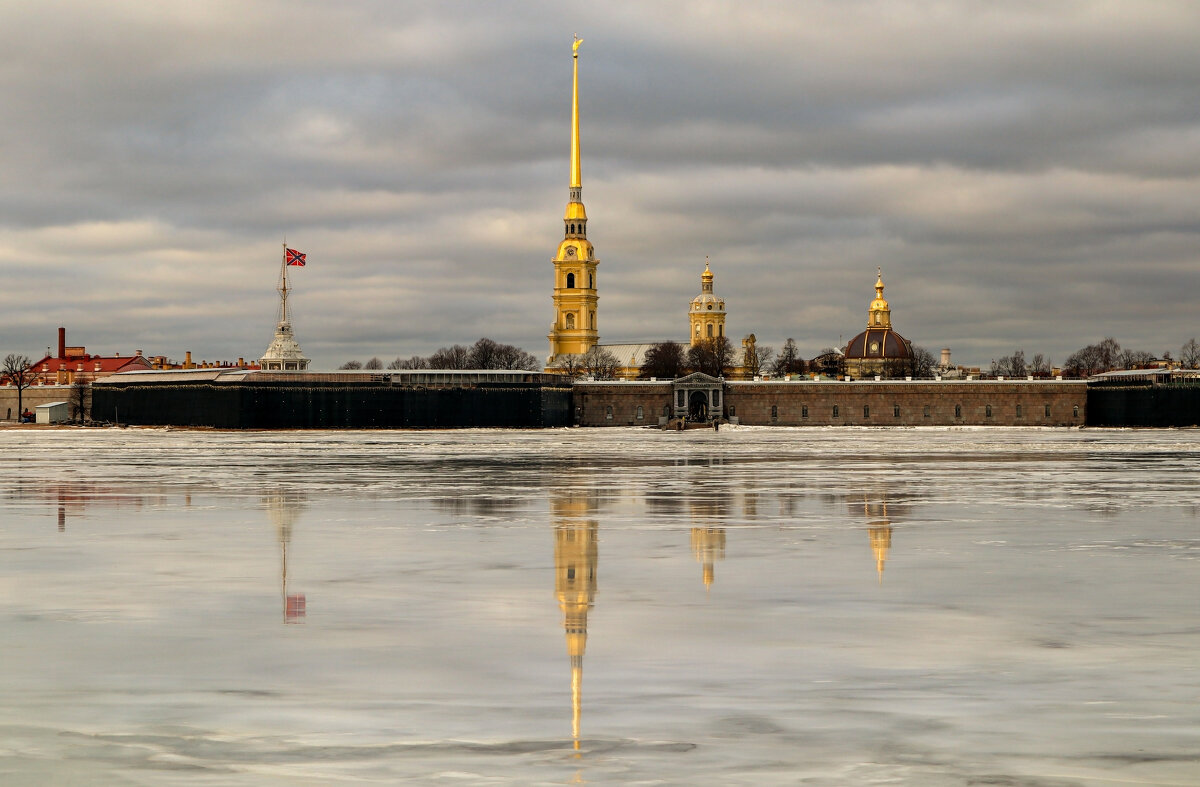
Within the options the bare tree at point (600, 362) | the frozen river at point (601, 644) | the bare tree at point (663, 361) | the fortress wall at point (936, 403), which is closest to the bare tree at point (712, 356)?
the bare tree at point (663, 361)

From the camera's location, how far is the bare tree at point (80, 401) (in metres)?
145

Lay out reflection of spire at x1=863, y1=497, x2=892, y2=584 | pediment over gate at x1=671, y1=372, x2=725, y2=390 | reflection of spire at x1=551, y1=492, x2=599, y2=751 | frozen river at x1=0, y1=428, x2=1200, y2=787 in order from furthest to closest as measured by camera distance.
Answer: pediment over gate at x1=671, y1=372, x2=725, y2=390 < reflection of spire at x1=863, y1=497, x2=892, y2=584 < reflection of spire at x1=551, y1=492, x2=599, y2=751 < frozen river at x1=0, y1=428, x2=1200, y2=787

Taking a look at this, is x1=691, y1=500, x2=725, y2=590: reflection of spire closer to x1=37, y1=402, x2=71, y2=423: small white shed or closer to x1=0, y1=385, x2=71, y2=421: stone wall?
x1=37, y1=402, x2=71, y2=423: small white shed

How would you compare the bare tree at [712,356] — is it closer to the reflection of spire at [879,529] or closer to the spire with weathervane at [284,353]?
the spire with weathervane at [284,353]

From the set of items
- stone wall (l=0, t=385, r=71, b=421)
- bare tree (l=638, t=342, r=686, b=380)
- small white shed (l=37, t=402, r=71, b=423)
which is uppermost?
bare tree (l=638, t=342, r=686, b=380)

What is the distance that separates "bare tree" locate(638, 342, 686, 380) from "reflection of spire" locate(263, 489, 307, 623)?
14855cm

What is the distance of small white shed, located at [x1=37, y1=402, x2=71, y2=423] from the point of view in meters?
140

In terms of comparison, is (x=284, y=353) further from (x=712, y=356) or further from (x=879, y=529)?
(x=879, y=529)

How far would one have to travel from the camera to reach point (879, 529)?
70.5ft

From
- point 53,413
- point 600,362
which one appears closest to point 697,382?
point 600,362

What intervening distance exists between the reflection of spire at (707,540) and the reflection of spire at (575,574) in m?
1.36

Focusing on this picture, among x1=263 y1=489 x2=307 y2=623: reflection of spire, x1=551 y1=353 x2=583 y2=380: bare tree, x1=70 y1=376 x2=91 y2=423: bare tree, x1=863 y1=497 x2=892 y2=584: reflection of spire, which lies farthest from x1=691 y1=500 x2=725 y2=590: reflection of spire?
x1=551 y1=353 x2=583 y2=380: bare tree

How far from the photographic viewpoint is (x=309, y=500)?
1093 inches

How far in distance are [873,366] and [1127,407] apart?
65173 millimetres
